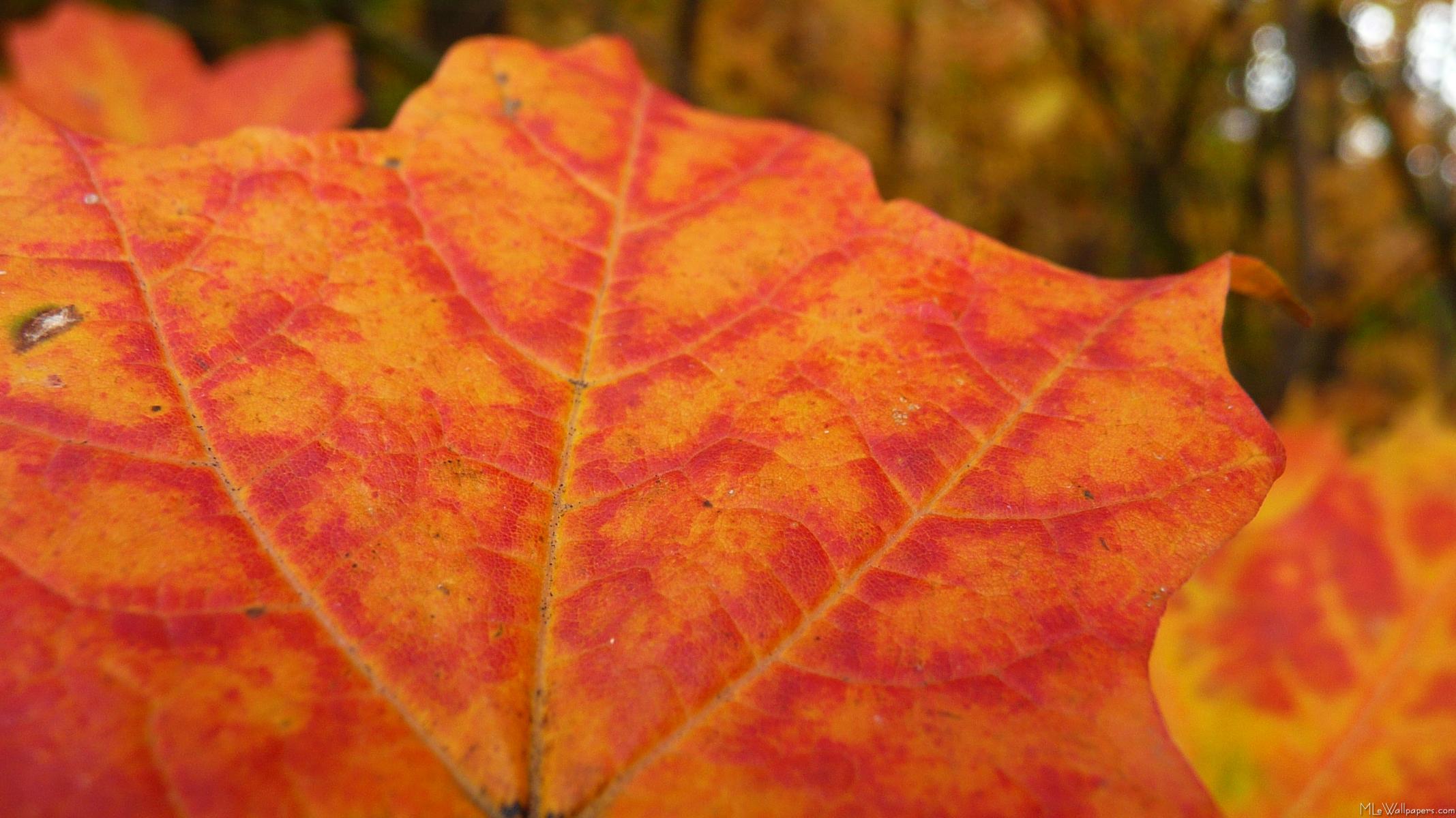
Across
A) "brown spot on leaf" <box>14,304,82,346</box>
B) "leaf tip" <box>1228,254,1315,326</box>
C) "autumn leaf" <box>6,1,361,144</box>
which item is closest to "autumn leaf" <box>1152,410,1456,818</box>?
"leaf tip" <box>1228,254,1315,326</box>

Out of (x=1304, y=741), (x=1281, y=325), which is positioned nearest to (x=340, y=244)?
(x=1304, y=741)

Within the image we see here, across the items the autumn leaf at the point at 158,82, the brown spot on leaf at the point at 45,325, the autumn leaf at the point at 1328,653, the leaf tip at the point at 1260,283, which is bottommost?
the autumn leaf at the point at 1328,653

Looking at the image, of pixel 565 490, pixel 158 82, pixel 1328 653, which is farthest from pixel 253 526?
pixel 158 82

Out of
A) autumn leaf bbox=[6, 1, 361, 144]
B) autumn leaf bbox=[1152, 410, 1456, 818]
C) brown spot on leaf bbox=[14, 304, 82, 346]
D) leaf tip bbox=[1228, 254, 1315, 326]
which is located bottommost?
autumn leaf bbox=[1152, 410, 1456, 818]

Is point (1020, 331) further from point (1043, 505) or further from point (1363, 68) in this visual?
point (1363, 68)

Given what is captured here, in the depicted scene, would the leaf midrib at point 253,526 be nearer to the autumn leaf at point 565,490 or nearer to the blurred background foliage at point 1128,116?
the autumn leaf at point 565,490

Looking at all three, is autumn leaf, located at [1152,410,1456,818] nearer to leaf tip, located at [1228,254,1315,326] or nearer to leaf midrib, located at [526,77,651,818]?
leaf tip, located at [1228,254,1315,326]

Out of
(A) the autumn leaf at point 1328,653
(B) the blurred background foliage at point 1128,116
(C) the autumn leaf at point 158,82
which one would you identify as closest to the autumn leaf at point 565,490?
(A) the autumn leaf at point 1328,653
